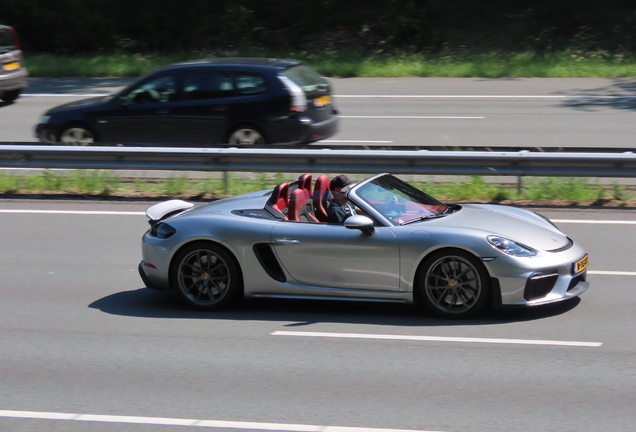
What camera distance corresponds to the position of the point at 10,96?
2041cm

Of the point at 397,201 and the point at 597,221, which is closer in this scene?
the point at 397,201

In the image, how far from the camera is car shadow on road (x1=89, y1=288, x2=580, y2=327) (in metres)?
6.78

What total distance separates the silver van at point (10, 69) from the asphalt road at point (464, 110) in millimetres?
409

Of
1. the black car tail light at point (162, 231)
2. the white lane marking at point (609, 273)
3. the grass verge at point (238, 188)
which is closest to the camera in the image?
the black car tail light at point (162, 231)

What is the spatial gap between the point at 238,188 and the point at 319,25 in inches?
677

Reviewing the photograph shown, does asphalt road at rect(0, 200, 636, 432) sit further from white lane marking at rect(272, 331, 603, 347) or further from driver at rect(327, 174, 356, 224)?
driver at rect(327, 174, 356, 224)

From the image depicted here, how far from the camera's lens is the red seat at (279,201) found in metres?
7.25

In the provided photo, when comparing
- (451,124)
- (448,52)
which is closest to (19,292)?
(451,124)

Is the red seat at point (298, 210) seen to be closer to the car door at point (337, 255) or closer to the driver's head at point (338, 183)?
the car door at point (337, 255)

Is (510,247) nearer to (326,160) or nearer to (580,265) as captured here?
(580,265)

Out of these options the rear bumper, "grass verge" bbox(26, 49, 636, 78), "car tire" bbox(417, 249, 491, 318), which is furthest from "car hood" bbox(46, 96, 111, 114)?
"grass verge" bbox(26, 49, 636, 78)

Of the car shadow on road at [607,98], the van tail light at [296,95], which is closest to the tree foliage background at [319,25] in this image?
the car shadow on road at [607,98]

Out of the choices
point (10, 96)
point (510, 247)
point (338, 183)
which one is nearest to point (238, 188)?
point (338, 183)

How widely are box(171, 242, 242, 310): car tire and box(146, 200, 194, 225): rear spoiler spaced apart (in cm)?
67
